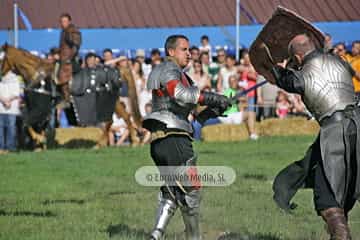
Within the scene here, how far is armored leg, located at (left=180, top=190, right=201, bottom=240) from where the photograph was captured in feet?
27.8

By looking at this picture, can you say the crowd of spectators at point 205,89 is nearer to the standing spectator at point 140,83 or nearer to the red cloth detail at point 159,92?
the standing spectator at point 140,83

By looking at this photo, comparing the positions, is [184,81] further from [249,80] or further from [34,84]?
[249,80]

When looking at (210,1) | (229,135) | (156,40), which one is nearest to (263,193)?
(229,135)

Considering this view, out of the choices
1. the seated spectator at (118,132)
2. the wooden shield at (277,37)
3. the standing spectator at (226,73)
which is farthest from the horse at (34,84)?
the wooden shield at (277,37)

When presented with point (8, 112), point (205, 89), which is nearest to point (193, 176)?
point (8, 112)

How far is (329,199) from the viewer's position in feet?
26.1

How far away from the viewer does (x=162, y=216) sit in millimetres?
8453

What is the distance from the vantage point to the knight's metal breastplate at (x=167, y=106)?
328 inches

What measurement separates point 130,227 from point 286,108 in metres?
11.4

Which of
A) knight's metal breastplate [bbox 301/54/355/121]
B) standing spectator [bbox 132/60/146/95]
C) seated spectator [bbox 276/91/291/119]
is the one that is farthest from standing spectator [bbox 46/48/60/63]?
knight's metal breastplate [bbox 301/54/355/121]

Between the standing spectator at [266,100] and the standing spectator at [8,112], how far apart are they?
4.74 meters

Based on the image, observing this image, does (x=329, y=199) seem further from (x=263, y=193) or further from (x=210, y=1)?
(x=210, y=1)

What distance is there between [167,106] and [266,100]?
12.3 metres

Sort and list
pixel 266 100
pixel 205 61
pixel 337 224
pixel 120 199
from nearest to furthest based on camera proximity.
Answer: pixel 337 224 < pixel 120 199 < pixel 205 61 < pixel 266 100
